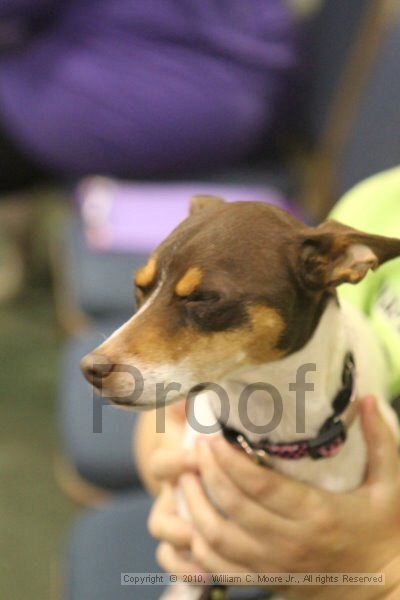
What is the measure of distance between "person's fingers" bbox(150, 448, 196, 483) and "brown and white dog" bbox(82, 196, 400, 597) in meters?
0.12

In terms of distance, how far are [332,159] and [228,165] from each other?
0.30 metres

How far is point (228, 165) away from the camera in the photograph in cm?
199

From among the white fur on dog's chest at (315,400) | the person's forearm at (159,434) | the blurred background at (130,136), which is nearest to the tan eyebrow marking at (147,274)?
the white fur on dog's chest at (315,400)

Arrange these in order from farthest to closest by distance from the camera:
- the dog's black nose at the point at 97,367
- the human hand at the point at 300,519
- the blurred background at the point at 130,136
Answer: the blurred background at the point at 130,136 → the human hand at the point at 300,519 → the dog's black nose at the point at 97,367

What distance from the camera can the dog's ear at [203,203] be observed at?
0.74 m

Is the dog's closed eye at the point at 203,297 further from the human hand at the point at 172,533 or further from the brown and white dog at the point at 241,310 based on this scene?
the human hand at the point at 172,533

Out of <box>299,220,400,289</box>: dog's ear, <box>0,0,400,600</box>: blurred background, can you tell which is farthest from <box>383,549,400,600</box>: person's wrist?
<box>0,0,400,600</box>: blurred background

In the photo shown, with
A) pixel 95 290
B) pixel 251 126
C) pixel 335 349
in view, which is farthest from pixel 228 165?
pixel 335 349

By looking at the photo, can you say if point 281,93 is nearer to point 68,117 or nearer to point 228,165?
point 228,165

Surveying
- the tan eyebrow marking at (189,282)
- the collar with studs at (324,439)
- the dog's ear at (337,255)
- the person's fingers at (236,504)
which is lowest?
the person's fingers at (236,504)

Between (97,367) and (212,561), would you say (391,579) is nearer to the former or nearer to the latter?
(212,561)

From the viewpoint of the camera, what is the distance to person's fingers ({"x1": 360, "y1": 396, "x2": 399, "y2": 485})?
78cm

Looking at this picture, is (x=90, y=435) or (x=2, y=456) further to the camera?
(x=2, y=456)

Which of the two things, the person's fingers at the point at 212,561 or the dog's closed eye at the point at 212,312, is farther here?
the person's fingers at the point at 212,561
